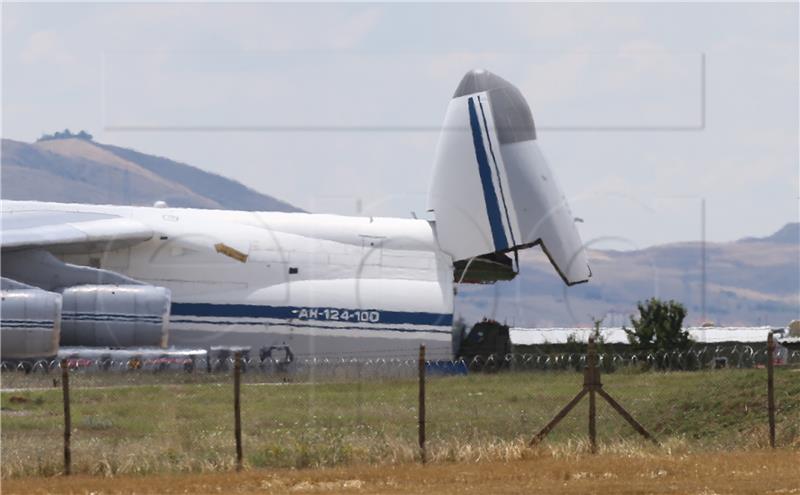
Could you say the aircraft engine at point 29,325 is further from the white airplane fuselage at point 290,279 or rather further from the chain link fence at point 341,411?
the white airplane fuselage at point 290,279

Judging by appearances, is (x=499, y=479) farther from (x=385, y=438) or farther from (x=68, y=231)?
(x=68, y=231)

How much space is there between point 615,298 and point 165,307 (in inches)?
988

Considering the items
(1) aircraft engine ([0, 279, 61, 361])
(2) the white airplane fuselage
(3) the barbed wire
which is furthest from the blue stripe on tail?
(1) aircraft engine ([0, 279, 61, 361])

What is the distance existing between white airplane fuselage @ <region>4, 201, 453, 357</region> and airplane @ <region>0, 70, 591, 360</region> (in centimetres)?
4

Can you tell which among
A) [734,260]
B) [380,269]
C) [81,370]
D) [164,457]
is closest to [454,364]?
[380,269]

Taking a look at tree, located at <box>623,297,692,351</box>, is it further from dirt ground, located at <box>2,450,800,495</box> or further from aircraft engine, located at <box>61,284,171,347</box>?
dirt ground, located at <box>2,450,800,495</box>

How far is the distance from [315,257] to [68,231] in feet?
20.4

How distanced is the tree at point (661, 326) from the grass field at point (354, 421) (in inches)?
361

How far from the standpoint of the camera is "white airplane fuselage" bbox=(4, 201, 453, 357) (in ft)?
118

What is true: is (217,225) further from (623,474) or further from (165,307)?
(623,474)

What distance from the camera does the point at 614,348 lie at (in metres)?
43.4

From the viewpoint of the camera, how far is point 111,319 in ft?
110

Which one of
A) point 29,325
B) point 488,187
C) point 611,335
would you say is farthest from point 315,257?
point 611,335

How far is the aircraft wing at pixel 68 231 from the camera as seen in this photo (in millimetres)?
34438
